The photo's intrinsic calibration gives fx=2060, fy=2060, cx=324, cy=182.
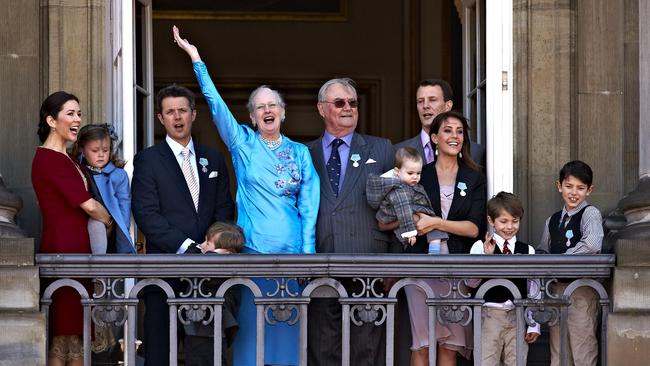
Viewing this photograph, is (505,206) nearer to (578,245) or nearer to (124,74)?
(578,245)

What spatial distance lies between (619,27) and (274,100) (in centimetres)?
213

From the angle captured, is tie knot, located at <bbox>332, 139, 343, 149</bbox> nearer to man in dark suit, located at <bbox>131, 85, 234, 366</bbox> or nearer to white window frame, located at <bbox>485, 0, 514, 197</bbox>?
man in dark suit, located at <bbox>131, 85, 234, 366</bbox>

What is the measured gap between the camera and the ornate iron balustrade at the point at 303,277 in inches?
381

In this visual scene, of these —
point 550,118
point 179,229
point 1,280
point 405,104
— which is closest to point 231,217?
point 179,229

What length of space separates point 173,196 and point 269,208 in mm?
484

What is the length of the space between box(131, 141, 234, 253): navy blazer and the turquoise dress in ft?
0.48

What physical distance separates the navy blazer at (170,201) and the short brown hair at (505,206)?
1.31 metres

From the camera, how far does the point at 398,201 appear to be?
32.7 feet

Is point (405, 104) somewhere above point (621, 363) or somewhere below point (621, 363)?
above

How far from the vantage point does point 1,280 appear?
385 inches

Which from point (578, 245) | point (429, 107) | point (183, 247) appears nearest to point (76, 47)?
point (183, 247)

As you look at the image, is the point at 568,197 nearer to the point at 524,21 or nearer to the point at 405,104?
the point at 524,21

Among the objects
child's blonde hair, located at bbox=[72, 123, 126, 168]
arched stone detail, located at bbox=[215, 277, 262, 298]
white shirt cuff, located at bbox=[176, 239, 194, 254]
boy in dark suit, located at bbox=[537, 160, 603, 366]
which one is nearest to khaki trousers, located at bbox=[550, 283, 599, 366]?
boy in dark suit, located at bbox=[537, 160, 603, 366]

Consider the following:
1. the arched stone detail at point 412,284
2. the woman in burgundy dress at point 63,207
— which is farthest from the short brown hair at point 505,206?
the woman in burgundy dress at point 63,207
